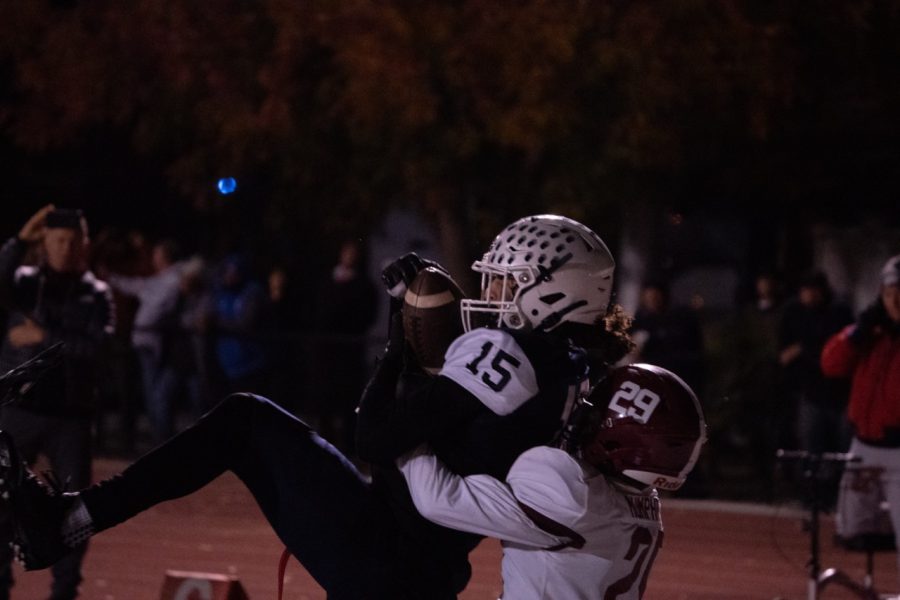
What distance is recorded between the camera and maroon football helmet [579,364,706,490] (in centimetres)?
483

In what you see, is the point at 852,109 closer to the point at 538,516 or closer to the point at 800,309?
the point at 800,309

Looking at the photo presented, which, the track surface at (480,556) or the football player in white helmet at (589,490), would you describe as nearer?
the football player in white helmet at (589,490)

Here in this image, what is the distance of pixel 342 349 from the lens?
15.9 meters

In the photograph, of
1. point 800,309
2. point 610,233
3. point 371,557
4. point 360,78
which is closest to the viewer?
point 371,557

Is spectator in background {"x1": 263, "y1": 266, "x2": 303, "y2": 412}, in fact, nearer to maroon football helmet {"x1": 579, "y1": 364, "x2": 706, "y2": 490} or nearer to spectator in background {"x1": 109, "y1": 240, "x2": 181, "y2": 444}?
spectator in background {"x1": 109, "y1": 240, "x2": 181, "y2": 444}

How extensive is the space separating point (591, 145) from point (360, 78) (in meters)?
2.19

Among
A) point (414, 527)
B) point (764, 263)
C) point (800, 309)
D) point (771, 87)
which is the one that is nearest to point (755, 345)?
point (800, 309)

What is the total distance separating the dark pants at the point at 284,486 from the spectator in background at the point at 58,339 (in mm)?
2870

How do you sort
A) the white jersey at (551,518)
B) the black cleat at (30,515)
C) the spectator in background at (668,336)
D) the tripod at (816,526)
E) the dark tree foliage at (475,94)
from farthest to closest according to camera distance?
the dark tree foliage at (475,94) < the spectator in background at (668,336) < the tripod at (816,526) < the black cleat at (30,515) < the white jersey at (551,518)

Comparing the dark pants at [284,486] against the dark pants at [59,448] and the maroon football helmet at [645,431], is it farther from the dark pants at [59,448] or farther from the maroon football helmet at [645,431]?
the dark pants at [59,448]

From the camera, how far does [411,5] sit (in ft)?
47.2

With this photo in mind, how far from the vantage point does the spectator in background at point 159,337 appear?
15656 mm

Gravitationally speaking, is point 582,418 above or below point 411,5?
below

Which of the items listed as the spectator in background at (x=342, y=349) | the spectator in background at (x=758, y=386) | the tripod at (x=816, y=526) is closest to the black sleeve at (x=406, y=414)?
the tripod at (x=816, y=526)
